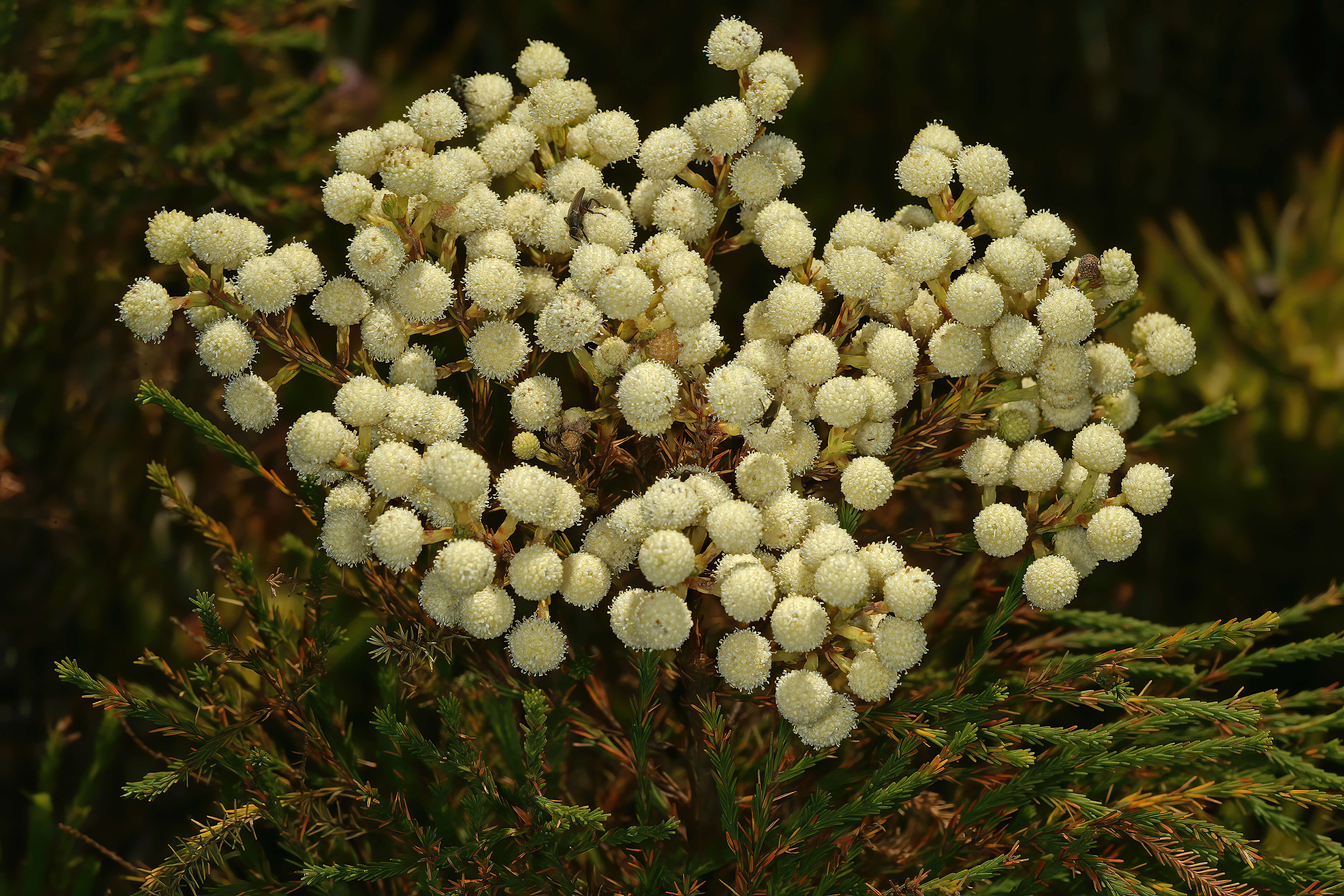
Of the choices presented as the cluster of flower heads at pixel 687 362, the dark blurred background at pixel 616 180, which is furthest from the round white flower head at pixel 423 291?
the dark blurred background at pixel 616 180

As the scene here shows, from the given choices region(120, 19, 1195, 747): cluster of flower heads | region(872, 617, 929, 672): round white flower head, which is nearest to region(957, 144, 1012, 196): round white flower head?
region(120, 19, 1195, 747): cluster of flower heads

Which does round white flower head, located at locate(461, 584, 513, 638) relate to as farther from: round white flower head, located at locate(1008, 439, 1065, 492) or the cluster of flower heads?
round white flower head, located at locate(1008, 439, 1065, 492)

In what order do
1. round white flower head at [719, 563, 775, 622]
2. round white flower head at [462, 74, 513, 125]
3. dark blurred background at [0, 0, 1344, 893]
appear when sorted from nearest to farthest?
round white flower head at [719, 563, 775, 622] → round white flower head at [462, 74, 513, 125] → dark blurred background at [0, 0, 1344, 893]

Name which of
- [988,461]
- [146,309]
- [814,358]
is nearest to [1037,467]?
[988,461]

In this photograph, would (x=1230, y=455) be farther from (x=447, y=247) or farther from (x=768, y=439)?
(x=447, y=247)

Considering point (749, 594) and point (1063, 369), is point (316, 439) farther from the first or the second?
point (1063, 369)
